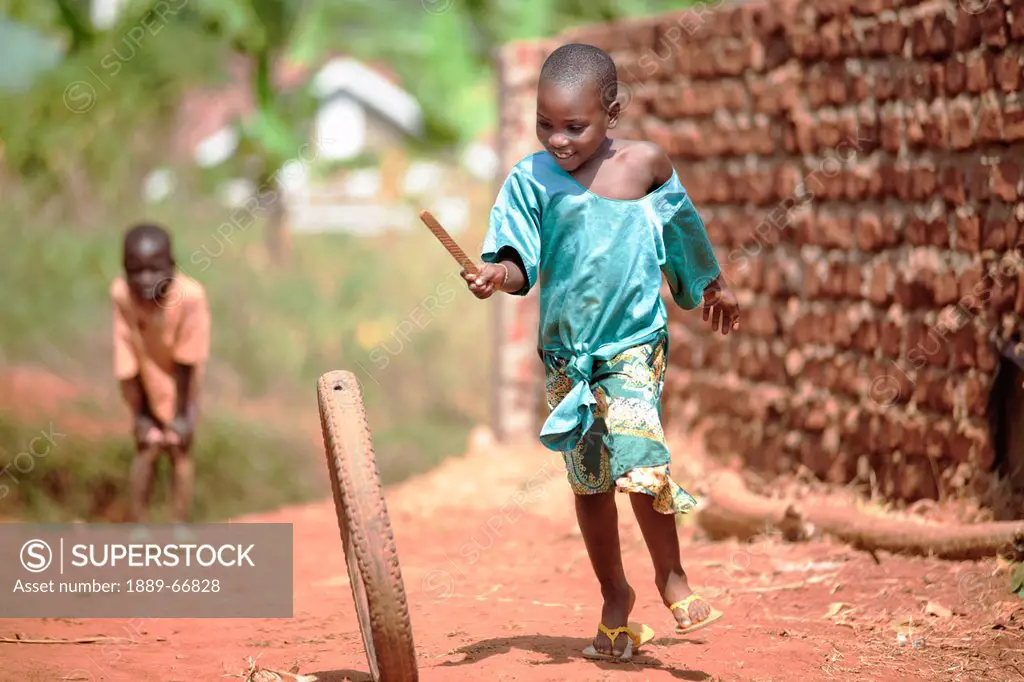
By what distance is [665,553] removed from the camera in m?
3.88

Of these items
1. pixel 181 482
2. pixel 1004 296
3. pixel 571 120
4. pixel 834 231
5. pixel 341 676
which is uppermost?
pixel 834 231

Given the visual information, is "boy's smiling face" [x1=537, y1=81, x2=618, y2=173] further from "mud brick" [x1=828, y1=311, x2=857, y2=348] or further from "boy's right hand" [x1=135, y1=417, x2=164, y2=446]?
"boy's right hand" [x1=135, y1=417, x2=164, y2=446]

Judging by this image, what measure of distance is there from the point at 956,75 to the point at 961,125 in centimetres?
24

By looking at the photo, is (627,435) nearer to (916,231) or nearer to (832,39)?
(916,231)

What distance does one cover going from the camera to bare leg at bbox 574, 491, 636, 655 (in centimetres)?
393

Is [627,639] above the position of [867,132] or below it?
below

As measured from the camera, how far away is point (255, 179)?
58.4 feet

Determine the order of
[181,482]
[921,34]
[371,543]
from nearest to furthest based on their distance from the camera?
[371,543], [921,34], [181,482]

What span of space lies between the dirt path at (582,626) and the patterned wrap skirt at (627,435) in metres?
0.56

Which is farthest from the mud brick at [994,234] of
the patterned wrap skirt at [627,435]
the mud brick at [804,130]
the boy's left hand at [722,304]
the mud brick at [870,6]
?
the patterned wrap skirt at [627,435]

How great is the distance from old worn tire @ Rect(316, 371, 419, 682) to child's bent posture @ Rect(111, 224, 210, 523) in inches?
145

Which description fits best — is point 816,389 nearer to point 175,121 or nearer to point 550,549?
point 550,549

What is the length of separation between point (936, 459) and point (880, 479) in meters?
0.44

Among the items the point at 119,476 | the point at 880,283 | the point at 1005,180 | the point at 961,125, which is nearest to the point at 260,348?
the point at 119,476
